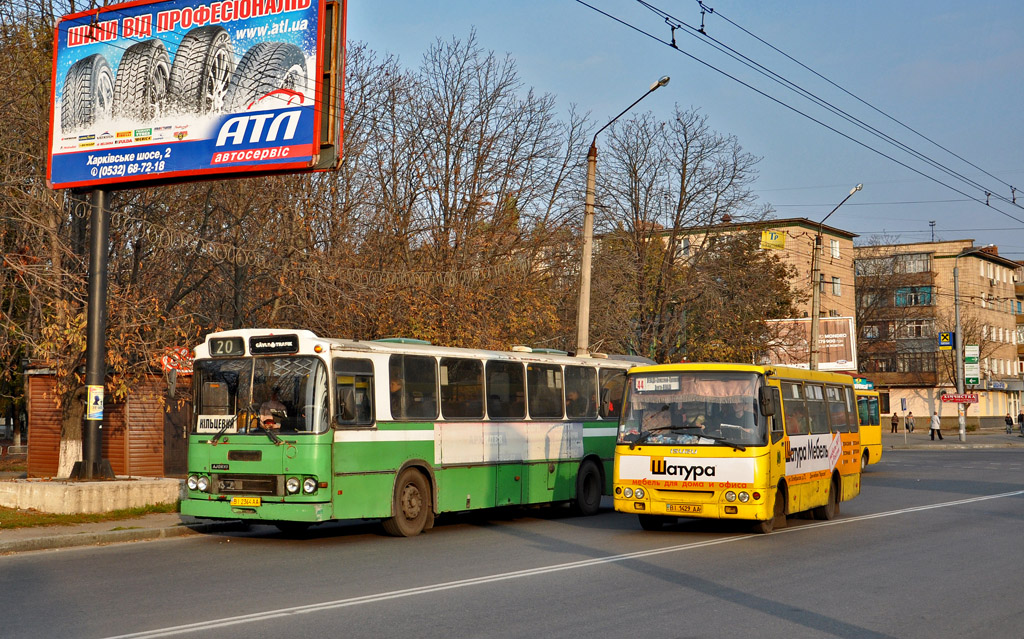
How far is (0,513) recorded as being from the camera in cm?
1620

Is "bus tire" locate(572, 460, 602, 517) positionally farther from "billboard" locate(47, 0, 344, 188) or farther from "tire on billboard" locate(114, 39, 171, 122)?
"tire on billboard" locate(114, 39, 171, 122)

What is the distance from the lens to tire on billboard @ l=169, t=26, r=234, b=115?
1780 cm

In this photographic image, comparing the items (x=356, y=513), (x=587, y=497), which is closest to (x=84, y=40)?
(x=356, y=513)

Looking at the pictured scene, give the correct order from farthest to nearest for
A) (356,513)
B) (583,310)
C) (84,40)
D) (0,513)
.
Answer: (583,310) < (84,40) < (0,513) < (356,513)

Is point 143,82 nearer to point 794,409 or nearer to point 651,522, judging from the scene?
point 651,522

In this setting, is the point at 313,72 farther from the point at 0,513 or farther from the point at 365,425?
the point at 0,513

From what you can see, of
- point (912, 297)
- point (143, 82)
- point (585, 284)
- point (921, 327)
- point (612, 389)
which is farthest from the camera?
point (912, 297)

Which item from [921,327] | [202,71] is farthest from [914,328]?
[202,71]

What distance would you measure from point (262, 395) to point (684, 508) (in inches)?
236

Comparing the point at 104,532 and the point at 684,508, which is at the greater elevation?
the point at 684,508

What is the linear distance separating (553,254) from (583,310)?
9.36 m

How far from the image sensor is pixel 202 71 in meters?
17.9

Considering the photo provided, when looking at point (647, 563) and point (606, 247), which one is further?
point (606, 247)

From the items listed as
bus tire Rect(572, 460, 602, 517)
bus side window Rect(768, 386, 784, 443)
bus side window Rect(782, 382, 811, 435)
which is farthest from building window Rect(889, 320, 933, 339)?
bus side window Rect(768, 386, 784, 443)
